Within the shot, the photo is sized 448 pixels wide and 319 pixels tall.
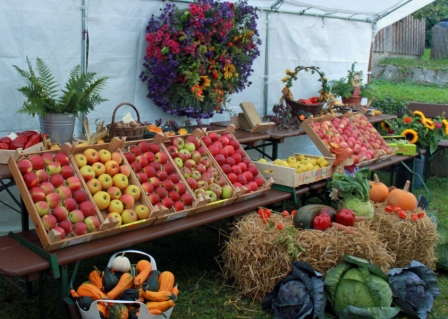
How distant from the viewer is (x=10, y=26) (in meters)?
4.30

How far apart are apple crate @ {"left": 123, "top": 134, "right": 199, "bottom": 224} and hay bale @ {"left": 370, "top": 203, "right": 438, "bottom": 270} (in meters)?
1.55

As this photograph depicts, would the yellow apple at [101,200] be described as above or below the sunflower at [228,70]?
below

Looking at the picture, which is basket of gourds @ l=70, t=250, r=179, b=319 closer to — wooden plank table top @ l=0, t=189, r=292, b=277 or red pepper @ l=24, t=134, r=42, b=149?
wooden plank table top @ l=0, t=189, r=292, b=277

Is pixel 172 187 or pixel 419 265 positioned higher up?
pixel 172 187

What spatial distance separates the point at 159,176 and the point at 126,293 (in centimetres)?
121

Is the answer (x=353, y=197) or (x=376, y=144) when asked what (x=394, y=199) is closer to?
(x=353, y=197)

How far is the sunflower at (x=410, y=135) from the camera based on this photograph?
7.41 metres

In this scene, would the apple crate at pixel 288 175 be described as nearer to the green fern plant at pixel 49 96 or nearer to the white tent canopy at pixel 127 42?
the white tent canopy at pixel 127 42

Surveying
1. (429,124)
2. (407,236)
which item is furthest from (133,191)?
(429,124)

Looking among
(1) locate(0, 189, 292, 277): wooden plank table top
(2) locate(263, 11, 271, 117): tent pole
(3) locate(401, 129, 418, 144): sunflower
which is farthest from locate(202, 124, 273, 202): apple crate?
(3) locate(401, 129, 418, 144): sunflower

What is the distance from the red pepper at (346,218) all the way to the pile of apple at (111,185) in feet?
4.84

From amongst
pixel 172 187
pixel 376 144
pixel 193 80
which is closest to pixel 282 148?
pixel 376 144

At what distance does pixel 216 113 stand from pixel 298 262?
278cm

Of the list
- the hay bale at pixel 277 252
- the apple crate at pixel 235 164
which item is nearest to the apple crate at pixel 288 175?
the apple crate at pixel 235 164
